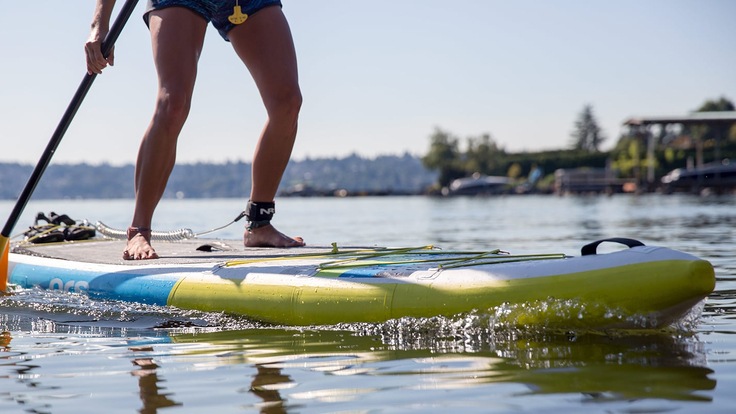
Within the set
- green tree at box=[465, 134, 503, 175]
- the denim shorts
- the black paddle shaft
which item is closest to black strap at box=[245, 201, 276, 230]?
the denim shorts

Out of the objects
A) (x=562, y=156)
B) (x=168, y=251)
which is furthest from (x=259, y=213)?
(x=562, y=156)

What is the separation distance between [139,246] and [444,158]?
112 m

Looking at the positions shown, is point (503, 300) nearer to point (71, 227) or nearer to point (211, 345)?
point (211, 345)

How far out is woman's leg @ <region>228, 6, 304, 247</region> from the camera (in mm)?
5367

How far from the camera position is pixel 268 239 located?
Result: 223 inches

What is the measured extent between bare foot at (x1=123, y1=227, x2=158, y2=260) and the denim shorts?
1221 millimetres

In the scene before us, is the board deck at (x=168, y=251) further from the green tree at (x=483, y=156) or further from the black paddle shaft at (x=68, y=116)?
the green tree at (x=483, y=156)

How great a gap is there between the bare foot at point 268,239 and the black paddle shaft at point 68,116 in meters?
1.27

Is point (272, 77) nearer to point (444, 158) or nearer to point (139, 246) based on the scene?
point (139, 246)

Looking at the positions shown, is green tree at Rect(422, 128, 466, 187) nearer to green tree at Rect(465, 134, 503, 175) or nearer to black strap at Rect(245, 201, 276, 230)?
green tree at Rect(465, 134, 503, 175)

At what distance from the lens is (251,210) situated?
5.66 m

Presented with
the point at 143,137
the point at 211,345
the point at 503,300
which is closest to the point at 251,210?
the point at 143,137

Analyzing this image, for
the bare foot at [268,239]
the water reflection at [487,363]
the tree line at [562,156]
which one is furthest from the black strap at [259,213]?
the tree line at [562,156]

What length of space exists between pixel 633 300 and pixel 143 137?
295 centimetres
